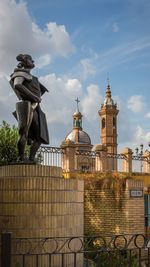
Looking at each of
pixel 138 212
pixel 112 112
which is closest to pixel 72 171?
pixel 138 212

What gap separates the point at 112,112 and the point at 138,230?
42.2 m

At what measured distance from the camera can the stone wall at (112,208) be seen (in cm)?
1284

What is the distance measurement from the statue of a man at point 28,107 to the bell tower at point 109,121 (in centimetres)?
4643

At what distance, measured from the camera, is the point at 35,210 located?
7.11 metres

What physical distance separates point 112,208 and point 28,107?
6542mm

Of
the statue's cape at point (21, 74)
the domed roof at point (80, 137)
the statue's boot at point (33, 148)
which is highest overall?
the domed roof at point (80, 137)

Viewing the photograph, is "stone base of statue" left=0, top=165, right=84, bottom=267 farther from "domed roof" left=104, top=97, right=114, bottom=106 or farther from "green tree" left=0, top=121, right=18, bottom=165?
"domed roof" left=104, top=97, right=114, bottom=106

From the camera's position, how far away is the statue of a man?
752cm

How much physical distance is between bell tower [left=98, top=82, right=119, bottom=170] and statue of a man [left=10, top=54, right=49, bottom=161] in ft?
152

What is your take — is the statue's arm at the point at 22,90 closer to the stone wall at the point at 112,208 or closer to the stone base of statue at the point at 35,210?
the stone base of statue at the point at 35,210

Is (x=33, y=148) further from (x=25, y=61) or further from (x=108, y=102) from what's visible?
(x=108, y=102)

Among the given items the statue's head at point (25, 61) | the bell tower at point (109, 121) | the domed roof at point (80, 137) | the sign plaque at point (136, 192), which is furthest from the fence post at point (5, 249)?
the bell tower at point (109, 121)

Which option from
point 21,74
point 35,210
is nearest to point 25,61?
point 21,74

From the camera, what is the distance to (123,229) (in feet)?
41.8
